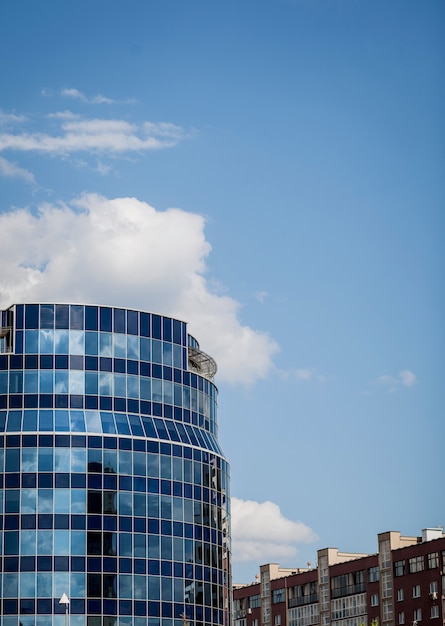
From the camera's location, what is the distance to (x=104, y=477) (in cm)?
12006

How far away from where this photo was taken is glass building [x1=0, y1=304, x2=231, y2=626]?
381 feet

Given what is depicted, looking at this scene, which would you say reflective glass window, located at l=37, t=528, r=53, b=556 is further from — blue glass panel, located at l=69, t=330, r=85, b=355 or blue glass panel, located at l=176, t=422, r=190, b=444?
blue glass panel, located at l=69, t=330, r=85, b=355

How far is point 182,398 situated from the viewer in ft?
422

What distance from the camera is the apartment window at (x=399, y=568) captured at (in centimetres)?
16250

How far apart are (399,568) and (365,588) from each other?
8.55 m

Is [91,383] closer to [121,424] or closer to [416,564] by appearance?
[121,424]

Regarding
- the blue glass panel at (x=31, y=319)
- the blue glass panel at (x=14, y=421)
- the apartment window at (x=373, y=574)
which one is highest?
the blue glass panel at (x=31, y=319)

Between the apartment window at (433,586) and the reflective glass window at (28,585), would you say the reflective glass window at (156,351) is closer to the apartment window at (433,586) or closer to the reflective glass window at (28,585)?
the reflective glass window at (28,585)

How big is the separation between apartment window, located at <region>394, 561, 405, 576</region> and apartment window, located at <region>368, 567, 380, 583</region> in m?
4.02

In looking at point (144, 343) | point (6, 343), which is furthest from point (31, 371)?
point (144, 343)

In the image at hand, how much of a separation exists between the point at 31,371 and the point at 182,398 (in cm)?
1649

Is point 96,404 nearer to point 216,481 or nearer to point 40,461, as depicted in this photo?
point 40,461


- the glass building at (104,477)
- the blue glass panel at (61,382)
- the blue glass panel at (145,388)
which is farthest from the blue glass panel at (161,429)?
the blue glass panel at (61,382)

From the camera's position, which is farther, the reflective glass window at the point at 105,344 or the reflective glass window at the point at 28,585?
the reflective glass window at the point at 105,344
